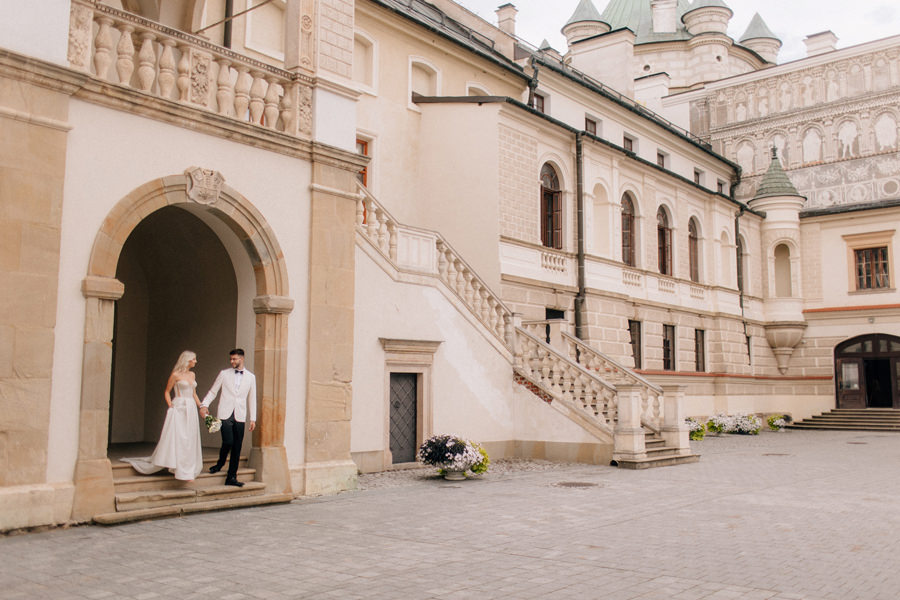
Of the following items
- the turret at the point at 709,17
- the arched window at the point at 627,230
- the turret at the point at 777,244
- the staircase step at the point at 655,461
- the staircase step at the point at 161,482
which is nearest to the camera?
the staircase step at the point at 161,482

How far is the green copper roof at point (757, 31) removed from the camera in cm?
5906

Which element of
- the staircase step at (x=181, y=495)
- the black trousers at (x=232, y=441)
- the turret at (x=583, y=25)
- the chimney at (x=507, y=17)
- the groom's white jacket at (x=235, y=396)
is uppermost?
the turret at (x=583, y=25)

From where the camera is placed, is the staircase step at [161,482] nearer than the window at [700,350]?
Yes

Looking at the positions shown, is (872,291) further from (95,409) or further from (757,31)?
(95,409)

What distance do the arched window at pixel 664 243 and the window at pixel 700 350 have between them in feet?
11.0

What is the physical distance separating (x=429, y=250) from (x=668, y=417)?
23.4 ft

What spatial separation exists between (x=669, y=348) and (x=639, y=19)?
37096 mm

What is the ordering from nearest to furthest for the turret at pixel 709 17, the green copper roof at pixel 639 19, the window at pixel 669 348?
the window at pixel 669 348 < the turret at pixel 709 17 < the green copper roof at pixel 639 19

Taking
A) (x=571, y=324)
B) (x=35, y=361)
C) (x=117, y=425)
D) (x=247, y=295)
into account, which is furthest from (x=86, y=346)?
(x=571, y=324)

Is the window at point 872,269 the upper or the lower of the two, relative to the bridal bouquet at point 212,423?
upper

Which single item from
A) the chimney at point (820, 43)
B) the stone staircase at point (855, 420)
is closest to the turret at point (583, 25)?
the chimney at point (820, 43)

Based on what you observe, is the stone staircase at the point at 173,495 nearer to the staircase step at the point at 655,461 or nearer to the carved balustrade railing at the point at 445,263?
the carved balustrade railing at the point at 445,263

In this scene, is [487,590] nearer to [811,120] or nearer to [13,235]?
[13,235]

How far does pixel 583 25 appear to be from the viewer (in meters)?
48.7
